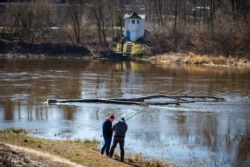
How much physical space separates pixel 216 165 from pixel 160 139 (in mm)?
5193

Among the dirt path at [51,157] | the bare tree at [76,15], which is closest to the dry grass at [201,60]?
the bare tree at [76,15]

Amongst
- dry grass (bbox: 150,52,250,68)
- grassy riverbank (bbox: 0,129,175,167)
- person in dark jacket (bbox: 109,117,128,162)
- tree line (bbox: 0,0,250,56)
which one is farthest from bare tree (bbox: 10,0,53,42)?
person in dark jacket (bbox: 109,117,128,162)

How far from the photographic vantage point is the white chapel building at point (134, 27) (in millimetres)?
86188

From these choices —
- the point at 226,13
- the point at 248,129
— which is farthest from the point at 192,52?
the point at 248,129

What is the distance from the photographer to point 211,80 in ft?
167

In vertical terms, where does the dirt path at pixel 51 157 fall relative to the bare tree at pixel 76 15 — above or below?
below

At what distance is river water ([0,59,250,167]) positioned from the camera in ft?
77.0

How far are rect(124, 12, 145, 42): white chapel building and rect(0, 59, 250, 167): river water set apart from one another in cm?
2891

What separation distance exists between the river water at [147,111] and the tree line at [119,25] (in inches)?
766

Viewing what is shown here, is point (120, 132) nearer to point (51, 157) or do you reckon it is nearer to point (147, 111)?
point (51, 157)

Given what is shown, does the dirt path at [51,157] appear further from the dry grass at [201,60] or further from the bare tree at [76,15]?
the bare tree at [76,15]

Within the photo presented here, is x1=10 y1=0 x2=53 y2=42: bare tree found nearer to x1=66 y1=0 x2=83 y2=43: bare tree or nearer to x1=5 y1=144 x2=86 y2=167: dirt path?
x1=66 y1=0 x2=83 y2=43: bare tree

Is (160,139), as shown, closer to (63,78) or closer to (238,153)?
(238,153)

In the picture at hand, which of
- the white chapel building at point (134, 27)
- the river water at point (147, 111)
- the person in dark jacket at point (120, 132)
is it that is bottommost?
the river water at point (147, 111)
